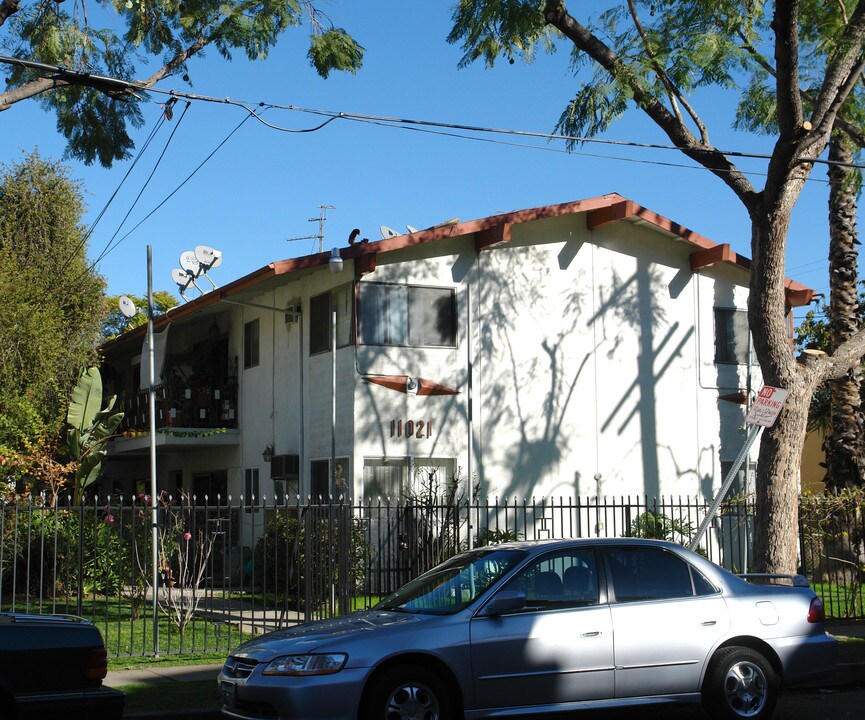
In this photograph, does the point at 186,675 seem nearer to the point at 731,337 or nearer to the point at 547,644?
the point at 547,644

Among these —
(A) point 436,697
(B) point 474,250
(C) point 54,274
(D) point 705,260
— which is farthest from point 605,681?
(C) point 54,274

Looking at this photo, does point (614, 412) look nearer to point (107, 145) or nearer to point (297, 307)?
point (297, 307)

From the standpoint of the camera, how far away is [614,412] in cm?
2045

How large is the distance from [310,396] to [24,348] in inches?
248

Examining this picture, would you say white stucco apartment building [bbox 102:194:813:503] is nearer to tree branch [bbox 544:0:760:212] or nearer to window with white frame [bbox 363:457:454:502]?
window with white frame [bbox 363:457:454:502]

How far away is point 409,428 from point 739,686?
1074 cm

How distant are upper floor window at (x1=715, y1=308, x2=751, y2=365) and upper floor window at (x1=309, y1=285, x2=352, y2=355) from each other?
8122 millimetres

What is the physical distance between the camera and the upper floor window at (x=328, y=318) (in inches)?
729

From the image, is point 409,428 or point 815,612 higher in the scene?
point 409,428

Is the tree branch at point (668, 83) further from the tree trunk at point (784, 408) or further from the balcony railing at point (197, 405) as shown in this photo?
the balcony railing at point (197, 405)

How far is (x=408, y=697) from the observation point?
7363mm

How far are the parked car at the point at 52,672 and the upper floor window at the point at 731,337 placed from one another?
17.1 meters

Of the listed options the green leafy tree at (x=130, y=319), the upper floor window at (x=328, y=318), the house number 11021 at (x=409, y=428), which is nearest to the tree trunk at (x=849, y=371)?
the house number 11021 at (x=409, y=428)

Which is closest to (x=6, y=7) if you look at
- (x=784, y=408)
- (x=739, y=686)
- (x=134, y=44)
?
(x=134, y=44)
